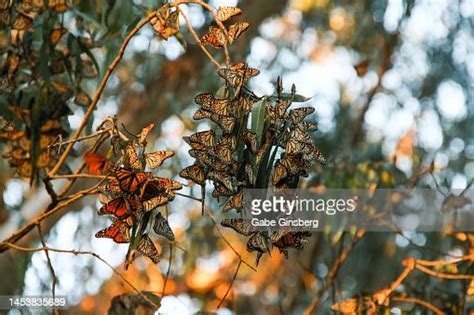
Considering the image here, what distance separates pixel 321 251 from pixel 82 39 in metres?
1.74

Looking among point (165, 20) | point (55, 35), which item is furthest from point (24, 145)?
point (165, 20)

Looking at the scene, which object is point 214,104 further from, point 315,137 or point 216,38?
point 315,137

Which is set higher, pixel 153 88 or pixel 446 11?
pixel 446 11

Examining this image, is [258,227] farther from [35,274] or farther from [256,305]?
[256,305]

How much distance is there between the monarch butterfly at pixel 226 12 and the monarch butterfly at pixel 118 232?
1.05 ft

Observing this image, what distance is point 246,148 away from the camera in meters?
1.08

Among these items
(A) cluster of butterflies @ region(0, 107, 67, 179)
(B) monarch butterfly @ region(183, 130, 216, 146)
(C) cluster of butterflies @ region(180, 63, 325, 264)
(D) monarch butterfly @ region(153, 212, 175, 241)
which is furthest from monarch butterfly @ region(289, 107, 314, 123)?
(A) cluster of butterflies @ region(0, 107, 67, 179)

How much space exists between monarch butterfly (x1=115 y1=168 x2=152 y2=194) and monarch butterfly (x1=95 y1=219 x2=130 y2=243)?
0.05 metres

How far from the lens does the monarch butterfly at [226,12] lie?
3.85 ft

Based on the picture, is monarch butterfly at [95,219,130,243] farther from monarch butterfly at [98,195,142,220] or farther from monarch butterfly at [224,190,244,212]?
monarch butterfly at [224,190,244,212]

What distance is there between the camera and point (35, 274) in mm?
2352

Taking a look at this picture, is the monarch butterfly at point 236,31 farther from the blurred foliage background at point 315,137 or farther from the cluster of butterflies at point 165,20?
the blurred foliage background at point 315,137

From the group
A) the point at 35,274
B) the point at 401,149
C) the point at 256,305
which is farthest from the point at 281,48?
the point at 35,274

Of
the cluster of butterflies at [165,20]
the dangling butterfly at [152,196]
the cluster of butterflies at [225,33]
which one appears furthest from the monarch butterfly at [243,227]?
the cluster of butterflies at [165,20]
